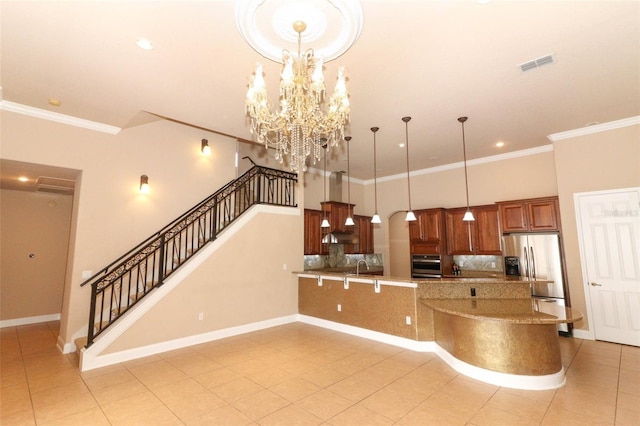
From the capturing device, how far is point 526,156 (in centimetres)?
691

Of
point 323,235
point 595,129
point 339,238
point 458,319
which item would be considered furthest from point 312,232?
point 595,129

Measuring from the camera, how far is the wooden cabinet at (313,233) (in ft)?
25.5

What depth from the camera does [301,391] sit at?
350 cm

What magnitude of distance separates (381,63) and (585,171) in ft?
15.8

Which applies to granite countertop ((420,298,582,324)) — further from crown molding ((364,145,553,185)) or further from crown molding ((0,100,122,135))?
crown molding ((0,100,122,135))

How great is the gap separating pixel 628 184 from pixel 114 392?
844 centimetres

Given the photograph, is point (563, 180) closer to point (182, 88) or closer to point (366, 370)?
point (366, 370)

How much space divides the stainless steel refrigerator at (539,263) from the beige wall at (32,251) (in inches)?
421

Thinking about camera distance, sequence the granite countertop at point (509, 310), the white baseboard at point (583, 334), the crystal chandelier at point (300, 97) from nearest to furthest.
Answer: the crystal chandelier at point (300, 97) < the granite countertop at point (509, 310) < the white baseboard at point (583, 334)

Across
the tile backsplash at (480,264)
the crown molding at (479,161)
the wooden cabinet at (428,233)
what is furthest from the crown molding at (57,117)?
the tile backsplash at (480,264)

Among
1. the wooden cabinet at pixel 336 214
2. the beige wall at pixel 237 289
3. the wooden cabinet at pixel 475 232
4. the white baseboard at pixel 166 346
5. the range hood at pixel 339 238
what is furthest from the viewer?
the wooden cabinet at pixel 336 214

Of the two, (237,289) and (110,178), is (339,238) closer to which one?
(237,289)

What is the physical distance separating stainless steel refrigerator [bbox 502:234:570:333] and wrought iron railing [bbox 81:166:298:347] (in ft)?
16.7

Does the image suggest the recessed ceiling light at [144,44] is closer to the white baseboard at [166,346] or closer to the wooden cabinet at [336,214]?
the white baseboard at [166,346]
